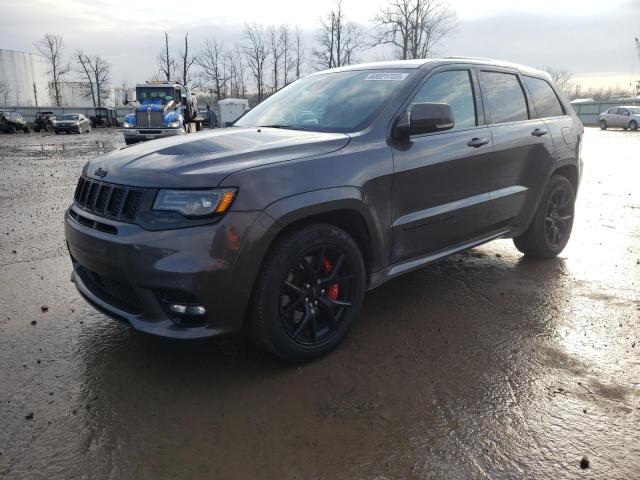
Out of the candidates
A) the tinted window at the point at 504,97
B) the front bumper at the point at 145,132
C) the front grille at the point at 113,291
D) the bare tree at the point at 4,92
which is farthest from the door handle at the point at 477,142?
Answer: the bare tree at the point at 4,92

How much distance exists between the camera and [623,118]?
112ft

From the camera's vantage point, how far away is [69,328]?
3.44 meters

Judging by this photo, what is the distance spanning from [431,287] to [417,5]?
1932 inches

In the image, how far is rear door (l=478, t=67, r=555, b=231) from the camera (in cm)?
399

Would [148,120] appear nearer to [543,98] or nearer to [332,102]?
[543,98]

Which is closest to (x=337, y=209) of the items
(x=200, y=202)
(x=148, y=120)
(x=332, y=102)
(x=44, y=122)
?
(x=200, y=202)

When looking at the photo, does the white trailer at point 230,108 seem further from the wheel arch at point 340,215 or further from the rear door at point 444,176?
the wheel arch at point 340,215

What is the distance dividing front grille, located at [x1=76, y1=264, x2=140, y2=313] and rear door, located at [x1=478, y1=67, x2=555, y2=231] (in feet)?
9.21

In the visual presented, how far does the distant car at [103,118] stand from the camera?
4644 cm

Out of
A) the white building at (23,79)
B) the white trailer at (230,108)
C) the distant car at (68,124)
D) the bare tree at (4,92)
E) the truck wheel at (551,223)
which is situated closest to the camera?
the truck wheel at (551,223)

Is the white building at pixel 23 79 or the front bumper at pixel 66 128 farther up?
the white building at pixel 23 79

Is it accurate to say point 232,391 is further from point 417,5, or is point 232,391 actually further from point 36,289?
point 417,5

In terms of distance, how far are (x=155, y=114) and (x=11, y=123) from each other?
70.1 ft

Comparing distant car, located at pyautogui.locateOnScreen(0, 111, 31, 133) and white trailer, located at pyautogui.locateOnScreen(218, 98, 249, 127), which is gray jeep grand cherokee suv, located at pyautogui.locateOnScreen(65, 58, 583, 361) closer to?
distant car, located at pyautogui.locateOnScreen(0, 111, 31, 133)
